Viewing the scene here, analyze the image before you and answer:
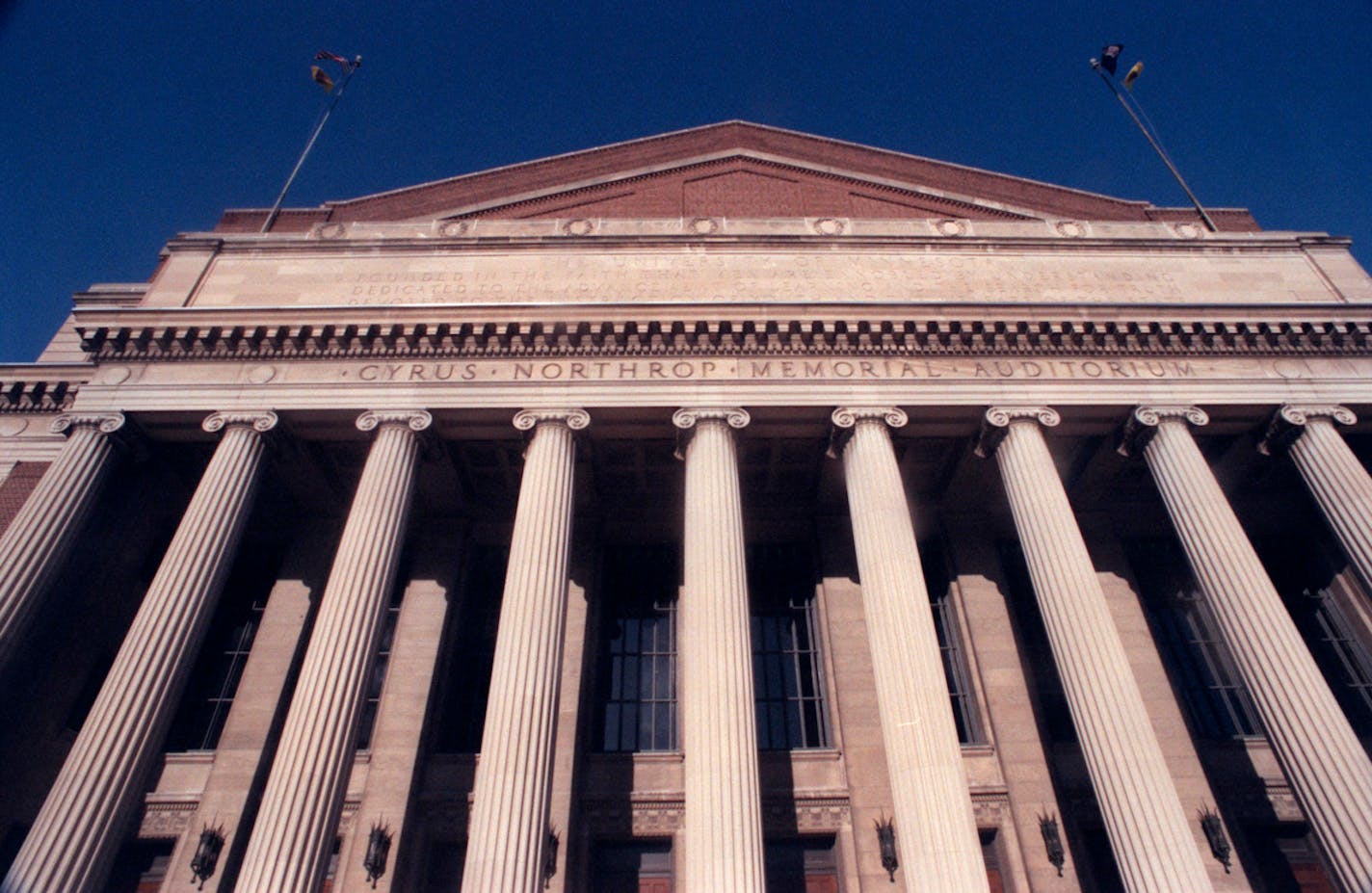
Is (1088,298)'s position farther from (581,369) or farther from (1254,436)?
(581,369)

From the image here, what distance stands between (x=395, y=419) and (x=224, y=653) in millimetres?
7229

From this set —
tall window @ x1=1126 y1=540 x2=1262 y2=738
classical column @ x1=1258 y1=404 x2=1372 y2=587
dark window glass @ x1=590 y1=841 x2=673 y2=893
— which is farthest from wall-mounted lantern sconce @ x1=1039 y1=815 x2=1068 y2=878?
classical column @ x1=1258 y1=404 x2=1372 y2=587

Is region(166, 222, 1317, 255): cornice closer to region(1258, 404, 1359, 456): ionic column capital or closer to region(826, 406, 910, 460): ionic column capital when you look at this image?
region(1258, 404, 1359, 456): ionic column capital

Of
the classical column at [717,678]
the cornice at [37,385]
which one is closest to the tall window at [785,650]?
the classical column at [717,678]

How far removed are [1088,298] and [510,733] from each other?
51.9 ft

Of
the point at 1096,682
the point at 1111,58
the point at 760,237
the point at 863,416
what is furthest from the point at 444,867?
the point at 1111,58

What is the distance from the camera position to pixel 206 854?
45.4ft

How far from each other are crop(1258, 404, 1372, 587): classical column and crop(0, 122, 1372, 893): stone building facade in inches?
3.0

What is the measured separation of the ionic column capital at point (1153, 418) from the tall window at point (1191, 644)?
15.1 ft

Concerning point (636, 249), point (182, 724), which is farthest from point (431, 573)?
point (636, 249)

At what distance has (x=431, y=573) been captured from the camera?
1822cm

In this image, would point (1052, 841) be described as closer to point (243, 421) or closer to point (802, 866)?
point (802, 866)

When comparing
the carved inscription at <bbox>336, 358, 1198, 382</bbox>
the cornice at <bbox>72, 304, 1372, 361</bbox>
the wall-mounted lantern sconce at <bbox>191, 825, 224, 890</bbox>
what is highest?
the cornice at <bbox>72, 304, 1372, 361</bbox>

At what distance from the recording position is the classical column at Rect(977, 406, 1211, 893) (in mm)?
11352
